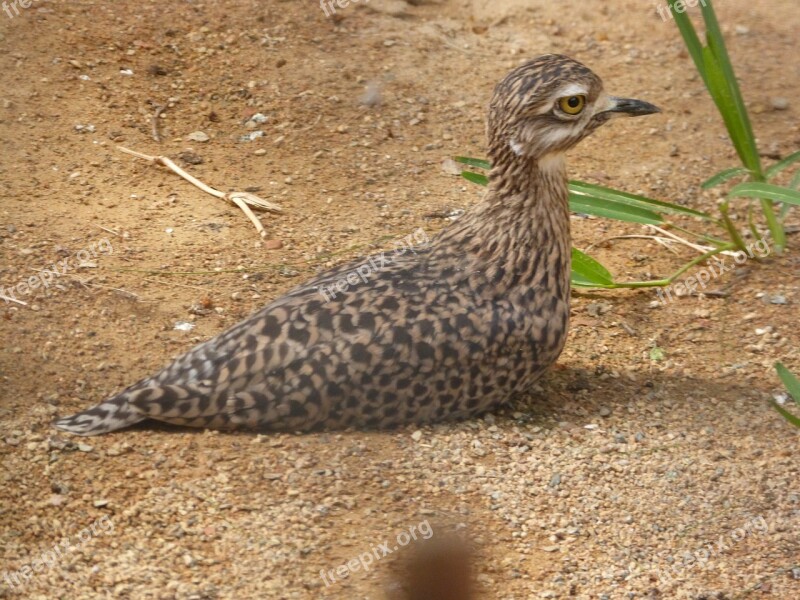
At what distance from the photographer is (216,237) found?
20.4 ft

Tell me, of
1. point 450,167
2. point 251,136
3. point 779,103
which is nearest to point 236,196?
point 251,136

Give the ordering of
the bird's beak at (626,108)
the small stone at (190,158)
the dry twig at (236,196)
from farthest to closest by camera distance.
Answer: the small stone at (190,158) < the dry twig at (236,196) < the bird's beak at (626,108)

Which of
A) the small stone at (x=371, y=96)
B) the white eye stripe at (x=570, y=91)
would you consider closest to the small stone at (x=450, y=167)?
the small stone at (x=371, y=96)

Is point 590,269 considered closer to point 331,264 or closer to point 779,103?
A: point 331,264

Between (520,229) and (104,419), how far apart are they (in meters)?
1.92

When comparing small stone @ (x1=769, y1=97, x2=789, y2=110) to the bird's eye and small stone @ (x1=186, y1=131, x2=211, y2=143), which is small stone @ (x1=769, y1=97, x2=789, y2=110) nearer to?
the bird's eye

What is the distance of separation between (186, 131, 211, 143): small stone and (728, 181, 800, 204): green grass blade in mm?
3108

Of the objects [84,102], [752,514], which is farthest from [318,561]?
[84,102]

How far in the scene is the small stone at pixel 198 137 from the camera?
7.07 m

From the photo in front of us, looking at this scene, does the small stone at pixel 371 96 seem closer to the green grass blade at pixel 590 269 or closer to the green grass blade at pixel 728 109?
the green grass blade at pixel 590 269

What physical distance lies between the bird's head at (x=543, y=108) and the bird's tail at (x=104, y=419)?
1894 mm

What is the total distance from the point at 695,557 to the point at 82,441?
236cm

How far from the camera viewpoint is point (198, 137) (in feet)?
23.3

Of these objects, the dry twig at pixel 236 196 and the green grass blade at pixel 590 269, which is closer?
the green grass blade at pixel 590 269
